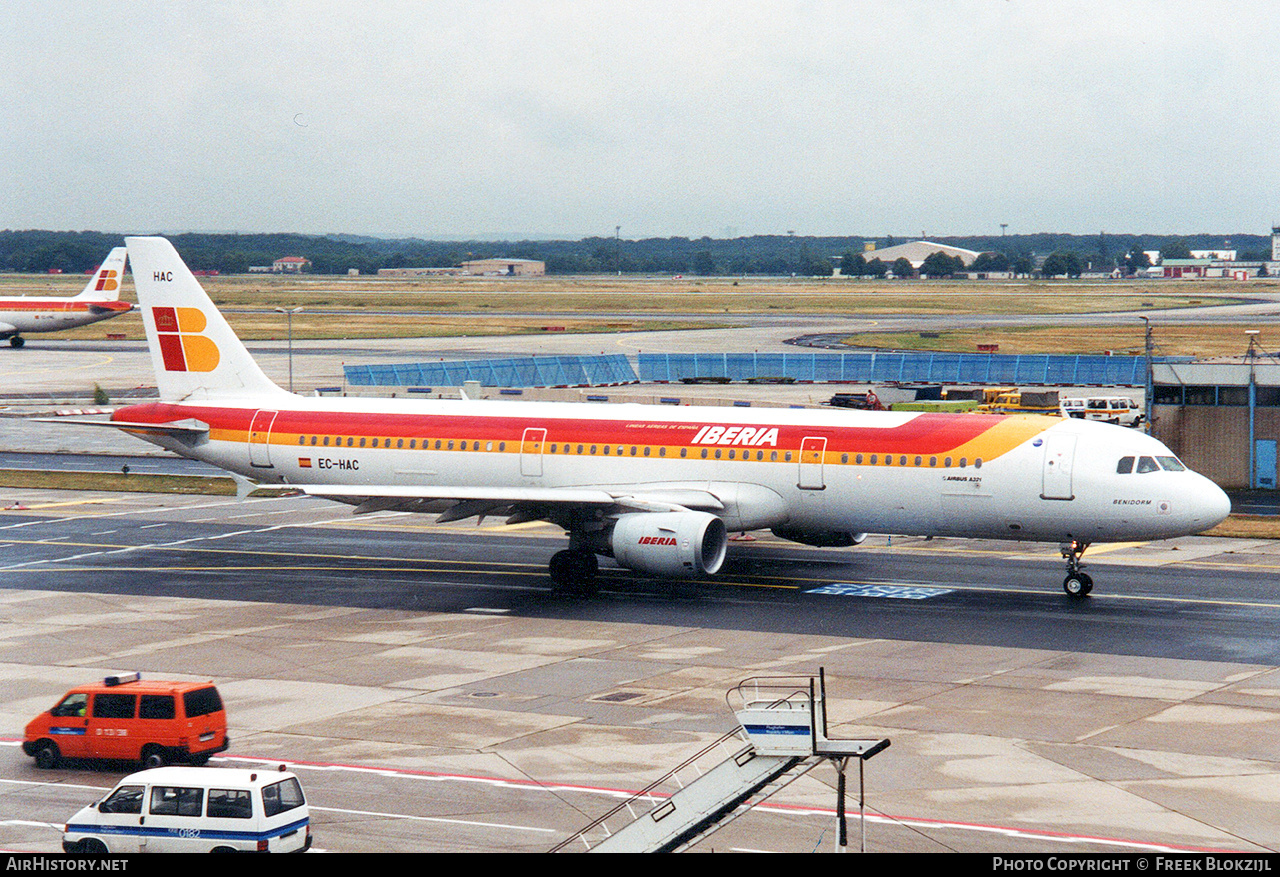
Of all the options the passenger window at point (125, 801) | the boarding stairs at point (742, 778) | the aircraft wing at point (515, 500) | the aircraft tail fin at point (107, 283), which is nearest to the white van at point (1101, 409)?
the aircraft wing at point (515, 500)

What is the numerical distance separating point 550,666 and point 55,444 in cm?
5722

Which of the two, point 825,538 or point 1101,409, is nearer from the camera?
point 825,538

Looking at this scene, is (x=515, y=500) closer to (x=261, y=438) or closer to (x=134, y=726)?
(x=261, y=438)

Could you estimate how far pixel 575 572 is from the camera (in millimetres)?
43531

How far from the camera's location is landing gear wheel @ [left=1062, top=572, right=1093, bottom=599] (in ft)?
136

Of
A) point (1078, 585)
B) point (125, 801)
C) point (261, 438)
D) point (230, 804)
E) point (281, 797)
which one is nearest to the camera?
point (230, 804)

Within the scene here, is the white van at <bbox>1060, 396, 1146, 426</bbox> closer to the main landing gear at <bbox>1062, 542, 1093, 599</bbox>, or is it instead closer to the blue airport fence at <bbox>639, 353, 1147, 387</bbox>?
the blue airport fence at <bbox>639, 353, 1147, 387</bbox>

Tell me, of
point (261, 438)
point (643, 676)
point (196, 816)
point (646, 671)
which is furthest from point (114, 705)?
point (261, 438)

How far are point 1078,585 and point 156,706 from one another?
26074 mm

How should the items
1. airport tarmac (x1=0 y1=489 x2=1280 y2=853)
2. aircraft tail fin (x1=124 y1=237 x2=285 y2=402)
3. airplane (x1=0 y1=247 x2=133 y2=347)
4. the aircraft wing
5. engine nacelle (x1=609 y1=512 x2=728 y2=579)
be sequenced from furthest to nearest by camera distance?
airplane (x1=0 y1=247 x2=133 y2=347), aircraft tail fin (x1=124 y1=237 x2=285 y2=402), the aircraft wing, engine nacelle (x1=609 y1=512 x2=728 y2=579), airport tarmac (x1=0 y1=489 x2=1280 y2=853)

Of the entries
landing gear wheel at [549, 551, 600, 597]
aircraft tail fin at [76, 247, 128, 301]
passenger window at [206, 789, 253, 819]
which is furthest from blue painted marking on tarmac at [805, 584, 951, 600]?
aircraft tail fin at [76, 247, 128, 301]

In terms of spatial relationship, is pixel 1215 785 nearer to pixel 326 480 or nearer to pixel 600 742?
pixel 600 742

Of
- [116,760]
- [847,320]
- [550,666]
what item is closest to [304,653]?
[550,666]

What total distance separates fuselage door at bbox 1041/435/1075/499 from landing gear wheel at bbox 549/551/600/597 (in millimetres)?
13285
